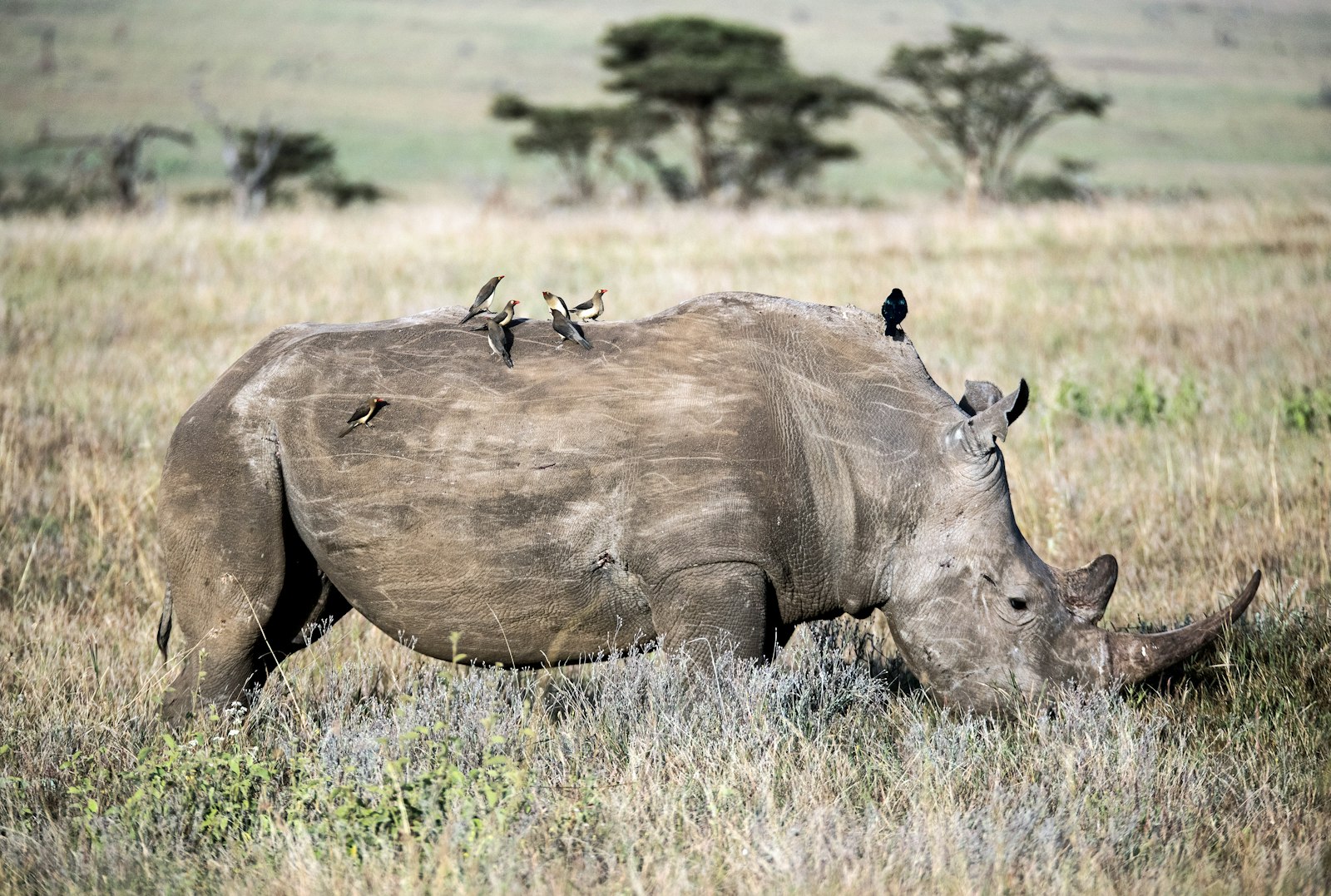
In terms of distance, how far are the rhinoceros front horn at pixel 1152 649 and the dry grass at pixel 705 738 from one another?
123mm

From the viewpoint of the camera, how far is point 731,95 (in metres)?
33.8

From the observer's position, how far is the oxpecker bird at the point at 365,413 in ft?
13.0

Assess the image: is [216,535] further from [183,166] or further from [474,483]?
[183,166]

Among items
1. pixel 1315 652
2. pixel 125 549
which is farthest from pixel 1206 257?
pixel 125 549

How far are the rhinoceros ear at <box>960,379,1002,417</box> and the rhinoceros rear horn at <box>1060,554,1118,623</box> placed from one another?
599mm

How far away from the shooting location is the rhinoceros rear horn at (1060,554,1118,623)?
158 inches

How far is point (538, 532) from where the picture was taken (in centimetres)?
388

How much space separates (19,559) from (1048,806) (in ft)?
16.1

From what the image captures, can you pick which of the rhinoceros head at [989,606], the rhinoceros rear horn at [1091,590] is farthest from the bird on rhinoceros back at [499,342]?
the rhinoceros rear horn at [1091,590]

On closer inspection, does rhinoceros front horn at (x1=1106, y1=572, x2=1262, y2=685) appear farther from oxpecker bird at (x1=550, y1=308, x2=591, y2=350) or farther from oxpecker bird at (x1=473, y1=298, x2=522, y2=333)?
oxpecker bird at (x1=473, y1=298, x2=522, y2=333)

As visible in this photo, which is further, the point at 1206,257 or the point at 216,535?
the point at 1206,257

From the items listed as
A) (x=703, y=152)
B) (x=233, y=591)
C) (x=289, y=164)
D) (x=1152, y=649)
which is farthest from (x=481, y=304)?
(x=289, y=164)

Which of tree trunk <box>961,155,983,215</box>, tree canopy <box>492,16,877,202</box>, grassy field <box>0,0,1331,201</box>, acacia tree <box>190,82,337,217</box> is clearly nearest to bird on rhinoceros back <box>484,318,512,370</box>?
tree trunk <box>961,155,983,215</box>

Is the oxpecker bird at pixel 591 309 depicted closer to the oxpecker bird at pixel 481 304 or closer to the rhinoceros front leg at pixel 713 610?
the oxpecker bird at pixel 481 304
